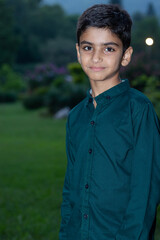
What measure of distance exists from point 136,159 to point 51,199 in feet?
14.1

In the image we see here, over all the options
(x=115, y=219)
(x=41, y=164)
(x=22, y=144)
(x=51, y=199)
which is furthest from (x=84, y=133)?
(x=22, y=144)

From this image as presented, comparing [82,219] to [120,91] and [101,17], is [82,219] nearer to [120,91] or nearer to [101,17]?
[120,91]

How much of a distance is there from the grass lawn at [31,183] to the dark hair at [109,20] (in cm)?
291

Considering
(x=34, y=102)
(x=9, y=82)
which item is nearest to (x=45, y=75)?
(x=34, y=102)

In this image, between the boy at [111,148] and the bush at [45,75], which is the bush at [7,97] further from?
the boy at [111,148]

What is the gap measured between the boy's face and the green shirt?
9cm

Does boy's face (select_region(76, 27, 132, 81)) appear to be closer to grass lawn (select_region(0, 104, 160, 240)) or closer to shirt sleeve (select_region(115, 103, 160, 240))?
shirt sleeve (select_region(115, 103, 160, 240))

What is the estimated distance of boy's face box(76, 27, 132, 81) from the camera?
6.51 feet

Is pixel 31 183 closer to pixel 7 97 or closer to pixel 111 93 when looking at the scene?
pixel 111 93

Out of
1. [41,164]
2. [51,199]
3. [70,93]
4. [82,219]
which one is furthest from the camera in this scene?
[70,93]

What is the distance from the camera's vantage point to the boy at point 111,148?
1827 millimetres

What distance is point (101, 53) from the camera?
6.59 feet

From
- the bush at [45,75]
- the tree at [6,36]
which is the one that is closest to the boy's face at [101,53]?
the bush at [45,75]

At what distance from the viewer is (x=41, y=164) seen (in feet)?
28.6
